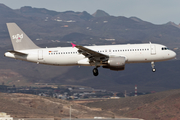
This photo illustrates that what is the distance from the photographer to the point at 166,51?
199 ft

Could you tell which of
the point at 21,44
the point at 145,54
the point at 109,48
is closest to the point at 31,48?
the point at 21,44

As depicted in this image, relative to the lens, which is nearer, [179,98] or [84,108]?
[84,108]

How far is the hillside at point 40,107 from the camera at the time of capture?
117206 millimetres

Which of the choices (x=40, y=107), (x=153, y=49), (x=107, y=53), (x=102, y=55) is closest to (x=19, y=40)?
(x=102, y=55)

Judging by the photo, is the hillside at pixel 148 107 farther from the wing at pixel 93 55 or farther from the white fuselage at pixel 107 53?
the wing at pixel 93 55

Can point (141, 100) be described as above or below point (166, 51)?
below

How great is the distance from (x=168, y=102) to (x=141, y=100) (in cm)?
2122

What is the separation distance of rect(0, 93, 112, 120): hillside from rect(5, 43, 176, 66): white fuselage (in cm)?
5488

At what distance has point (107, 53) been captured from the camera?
2341 inches

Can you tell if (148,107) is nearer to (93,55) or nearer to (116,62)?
(116,62)

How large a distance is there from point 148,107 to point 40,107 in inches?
1765

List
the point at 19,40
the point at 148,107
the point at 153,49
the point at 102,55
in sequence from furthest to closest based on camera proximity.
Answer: the point at 148,107 → the point at 19,40 → the point at 153,49 → the point at 102,55

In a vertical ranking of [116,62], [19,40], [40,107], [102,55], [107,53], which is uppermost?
[19,40]

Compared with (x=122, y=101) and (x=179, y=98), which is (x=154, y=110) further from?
(x=122, y=101)
